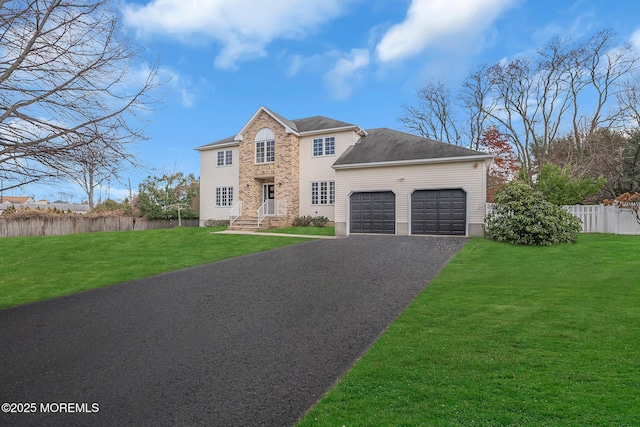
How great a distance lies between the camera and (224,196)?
25375 millimetres

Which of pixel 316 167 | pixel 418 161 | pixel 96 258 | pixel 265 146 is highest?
pixel 265 146

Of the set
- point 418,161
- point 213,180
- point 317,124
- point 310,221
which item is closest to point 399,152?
point 418,161

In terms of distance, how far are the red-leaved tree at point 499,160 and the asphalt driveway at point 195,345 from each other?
74.2 ft

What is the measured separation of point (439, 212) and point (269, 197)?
12.0 metres

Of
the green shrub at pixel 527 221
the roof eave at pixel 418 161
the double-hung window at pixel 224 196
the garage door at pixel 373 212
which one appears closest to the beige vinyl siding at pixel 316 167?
the roof eave at pixel 418 161

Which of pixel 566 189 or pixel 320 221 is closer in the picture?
pixel 566 189

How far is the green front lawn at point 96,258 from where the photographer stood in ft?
27.5

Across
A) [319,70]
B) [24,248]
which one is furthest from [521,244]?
[24,248]

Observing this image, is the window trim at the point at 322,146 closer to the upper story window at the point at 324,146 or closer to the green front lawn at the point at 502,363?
the upper story window at the point at 324,146

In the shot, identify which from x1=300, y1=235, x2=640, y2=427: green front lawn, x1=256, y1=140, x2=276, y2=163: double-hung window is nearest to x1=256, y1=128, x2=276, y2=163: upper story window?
x1=256, y1=140, x2=276, y2=163: double-hung window

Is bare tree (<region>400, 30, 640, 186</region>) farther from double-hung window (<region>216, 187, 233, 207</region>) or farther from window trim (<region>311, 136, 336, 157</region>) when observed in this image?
double-hung window (<region>216, 187, 233, 207</region>)

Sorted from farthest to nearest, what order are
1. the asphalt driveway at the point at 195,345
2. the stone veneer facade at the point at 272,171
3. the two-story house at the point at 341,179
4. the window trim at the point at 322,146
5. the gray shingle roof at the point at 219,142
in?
the gray shingle roof at the point at 219,142, the stone veneer facade at the point at 272,171, the window trim at the point at 322,146, the two-story house at the point at 341,179, the asphalt driveway at the point at 195,345

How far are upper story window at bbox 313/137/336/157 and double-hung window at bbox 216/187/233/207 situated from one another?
7.18m

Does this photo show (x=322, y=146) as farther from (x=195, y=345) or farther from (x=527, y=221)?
(x=195, y=345)
